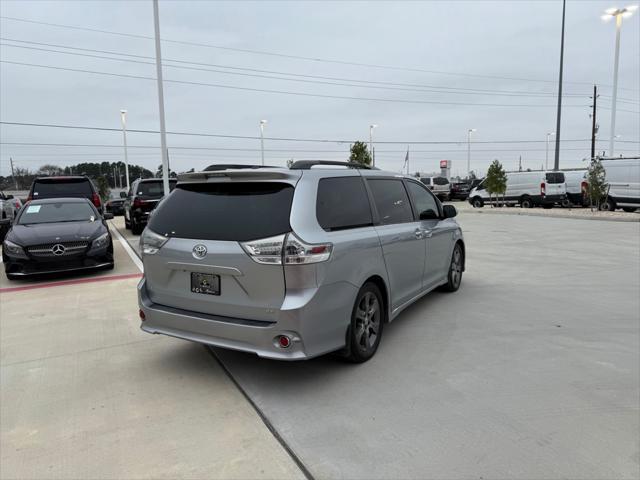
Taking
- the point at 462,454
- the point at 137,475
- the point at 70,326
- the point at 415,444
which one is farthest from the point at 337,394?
the point at 70,326

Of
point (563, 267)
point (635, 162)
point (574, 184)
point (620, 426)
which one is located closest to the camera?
point (620, 426)

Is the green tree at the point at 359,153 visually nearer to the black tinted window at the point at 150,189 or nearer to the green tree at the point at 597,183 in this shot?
the green tree at the point at 597,183

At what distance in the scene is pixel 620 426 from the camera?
3.16m

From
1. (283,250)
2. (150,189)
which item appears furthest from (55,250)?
(150,189)

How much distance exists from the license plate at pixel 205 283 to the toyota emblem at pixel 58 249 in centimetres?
506

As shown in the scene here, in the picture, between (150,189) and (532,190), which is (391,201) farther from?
(532,190)

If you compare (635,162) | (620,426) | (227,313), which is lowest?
(620,426)

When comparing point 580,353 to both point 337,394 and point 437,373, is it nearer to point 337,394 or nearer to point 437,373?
point 437,373

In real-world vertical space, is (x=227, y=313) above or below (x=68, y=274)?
above

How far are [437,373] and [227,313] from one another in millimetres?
1835

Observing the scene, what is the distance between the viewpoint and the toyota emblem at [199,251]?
12.0ft

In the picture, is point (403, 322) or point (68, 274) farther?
point (68, 274)

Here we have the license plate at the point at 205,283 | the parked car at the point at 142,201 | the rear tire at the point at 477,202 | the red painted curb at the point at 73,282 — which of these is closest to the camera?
the license plate at the point at 205,283

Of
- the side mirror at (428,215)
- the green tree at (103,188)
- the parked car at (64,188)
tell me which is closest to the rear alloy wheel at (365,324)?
the side mirror at (428,215)
